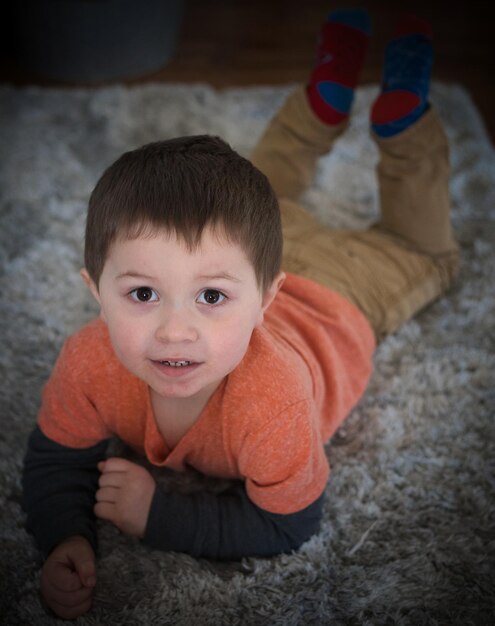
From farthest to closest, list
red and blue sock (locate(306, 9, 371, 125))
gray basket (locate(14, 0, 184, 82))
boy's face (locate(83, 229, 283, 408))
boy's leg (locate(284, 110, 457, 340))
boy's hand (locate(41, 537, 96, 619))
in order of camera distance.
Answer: gray basket (locate(14, 0, 184, 82))
red and blue sock (locate(306, 9, 371, 125))
boy's leg (locate(284, 110, 457, 340))
boy's hand (locate(41, 537, 96, 619))
boy's face (locate(83, 229, 283, 408))

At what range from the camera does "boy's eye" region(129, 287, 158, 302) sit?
72 cm

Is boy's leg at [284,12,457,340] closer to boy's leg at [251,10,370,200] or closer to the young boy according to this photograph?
the young boy

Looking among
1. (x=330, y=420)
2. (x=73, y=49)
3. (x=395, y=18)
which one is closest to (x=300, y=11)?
(x=395, y=18)

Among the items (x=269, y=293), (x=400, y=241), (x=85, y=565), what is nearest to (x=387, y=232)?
(x=400, y=241)

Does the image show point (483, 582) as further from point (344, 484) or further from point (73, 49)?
point (73, 49)

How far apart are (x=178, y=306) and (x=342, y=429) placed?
1.49 feet

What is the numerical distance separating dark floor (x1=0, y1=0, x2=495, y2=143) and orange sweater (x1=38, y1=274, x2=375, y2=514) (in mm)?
1143

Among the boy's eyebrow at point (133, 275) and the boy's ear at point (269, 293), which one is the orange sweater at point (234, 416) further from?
the boy's eyebrow at point (133, 275)

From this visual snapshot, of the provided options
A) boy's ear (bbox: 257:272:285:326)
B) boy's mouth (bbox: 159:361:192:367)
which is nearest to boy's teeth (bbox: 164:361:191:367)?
boy's mouth (bbox: 159:361:192:367)

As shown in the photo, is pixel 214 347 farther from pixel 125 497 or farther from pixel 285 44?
pixel 285 44

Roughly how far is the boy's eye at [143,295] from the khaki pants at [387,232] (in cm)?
42

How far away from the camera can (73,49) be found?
6.18ft

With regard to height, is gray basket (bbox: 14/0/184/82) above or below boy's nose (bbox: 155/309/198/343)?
below

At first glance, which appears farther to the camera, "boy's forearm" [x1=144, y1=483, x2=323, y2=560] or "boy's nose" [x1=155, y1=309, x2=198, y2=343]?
"boy's forearm" [x1=144, y1=483, x2=323, y2=560]
